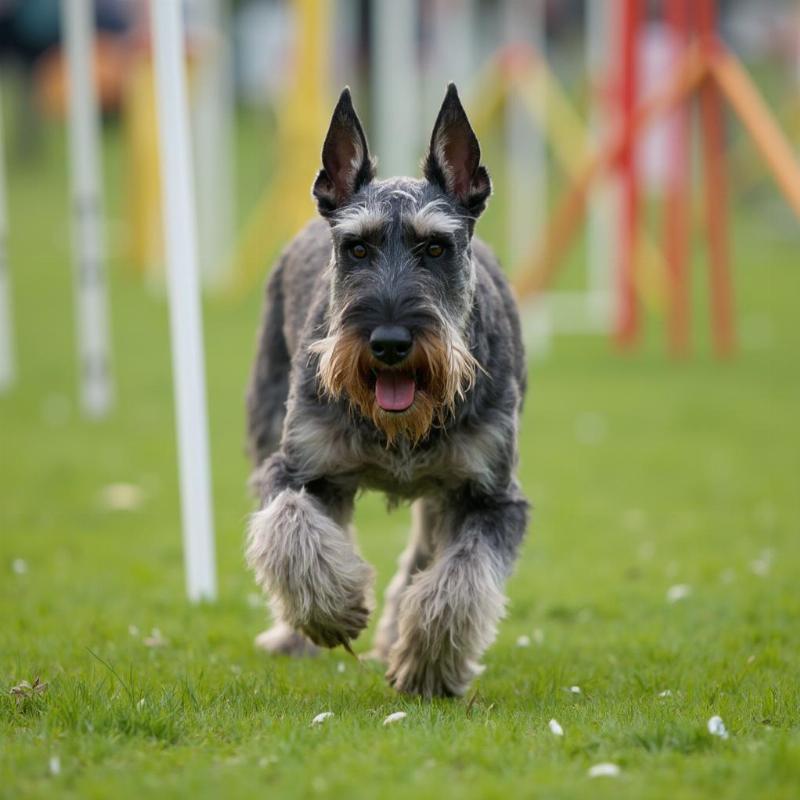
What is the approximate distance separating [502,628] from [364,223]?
260cm

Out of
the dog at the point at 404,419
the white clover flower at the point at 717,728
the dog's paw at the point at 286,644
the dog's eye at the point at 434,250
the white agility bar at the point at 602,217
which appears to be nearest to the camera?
the white clover flower at the point at 717,728

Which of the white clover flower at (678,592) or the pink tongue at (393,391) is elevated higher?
the pink tongue at (393,391)

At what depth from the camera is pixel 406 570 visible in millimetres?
6961

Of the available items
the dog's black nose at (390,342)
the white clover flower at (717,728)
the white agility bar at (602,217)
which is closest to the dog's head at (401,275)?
the dog's black nose at (390,342)

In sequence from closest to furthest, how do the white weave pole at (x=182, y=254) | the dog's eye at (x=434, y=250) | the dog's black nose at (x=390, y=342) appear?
the dog's black nose at (x=390, y=342) < the dog's eye at (x=434, y=250) < the white weave pole at (x=182, y=254)

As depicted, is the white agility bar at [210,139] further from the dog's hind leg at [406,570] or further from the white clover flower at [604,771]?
the white clover flower at [604,771]

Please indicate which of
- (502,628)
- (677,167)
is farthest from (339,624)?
(677,167)

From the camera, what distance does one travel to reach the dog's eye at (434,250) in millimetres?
5773

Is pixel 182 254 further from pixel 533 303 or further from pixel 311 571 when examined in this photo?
pixel 533 303

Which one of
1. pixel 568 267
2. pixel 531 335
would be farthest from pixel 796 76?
pixel 531 335

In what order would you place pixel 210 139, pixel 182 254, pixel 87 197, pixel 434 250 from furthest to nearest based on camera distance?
pixel 210 139 → pixel 87 197 → pixel 182 254 → pixel 434 250

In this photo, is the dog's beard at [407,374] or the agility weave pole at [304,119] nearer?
the dog's beard at [407,374]

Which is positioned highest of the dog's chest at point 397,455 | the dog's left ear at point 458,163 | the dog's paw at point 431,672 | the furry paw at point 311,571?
the dog's left ear at point 458,163

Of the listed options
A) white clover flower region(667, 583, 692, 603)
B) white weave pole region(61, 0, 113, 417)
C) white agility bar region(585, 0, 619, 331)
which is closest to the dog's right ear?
white clover flower region(667, 583, 692, 603)
